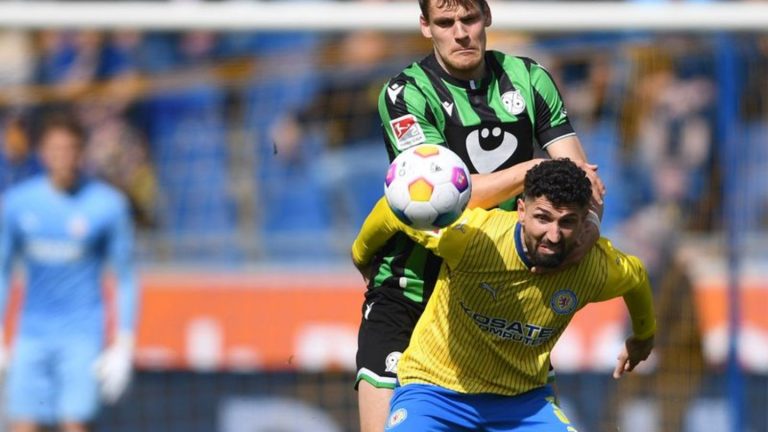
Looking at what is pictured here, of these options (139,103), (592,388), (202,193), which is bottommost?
(592,388)

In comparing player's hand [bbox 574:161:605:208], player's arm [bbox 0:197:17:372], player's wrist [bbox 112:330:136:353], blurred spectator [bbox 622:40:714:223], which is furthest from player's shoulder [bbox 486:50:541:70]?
player's arm [bbox 0:197:17:372]

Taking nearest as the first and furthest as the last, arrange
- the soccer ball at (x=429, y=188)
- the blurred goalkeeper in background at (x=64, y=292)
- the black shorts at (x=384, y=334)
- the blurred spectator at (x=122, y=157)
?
the soccer ball at (x=429, y=188), the black shorts at (x=384, y=334), the blurred goalkeeper in background at (x=64, y=292), the blurred spectator at (x=122, y=157)

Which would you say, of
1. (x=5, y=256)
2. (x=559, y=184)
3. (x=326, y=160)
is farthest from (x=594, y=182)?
(x=326, y=160)

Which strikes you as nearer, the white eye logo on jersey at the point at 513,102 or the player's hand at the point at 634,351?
the white eye logo on jersey at the point at 513,102

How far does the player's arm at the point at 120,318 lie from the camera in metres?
8.60

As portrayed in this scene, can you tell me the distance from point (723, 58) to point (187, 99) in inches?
161

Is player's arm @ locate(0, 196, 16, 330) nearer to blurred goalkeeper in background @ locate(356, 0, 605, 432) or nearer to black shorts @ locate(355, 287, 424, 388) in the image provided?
black shorts @ locate(355, 287, 424, 388)

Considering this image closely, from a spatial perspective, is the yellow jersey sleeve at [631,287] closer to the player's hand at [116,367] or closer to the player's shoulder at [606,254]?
the player's shoulder at [606,254]

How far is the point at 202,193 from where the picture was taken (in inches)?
406

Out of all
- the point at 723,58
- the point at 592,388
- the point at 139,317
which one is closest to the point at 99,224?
the point at 139,317

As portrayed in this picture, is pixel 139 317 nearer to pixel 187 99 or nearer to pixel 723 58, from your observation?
pixel 187 99

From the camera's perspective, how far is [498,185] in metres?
4.65

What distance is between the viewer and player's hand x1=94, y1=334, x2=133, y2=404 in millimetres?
8586

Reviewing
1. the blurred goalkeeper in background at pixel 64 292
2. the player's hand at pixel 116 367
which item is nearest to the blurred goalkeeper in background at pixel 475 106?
the player's hand at pixel 116 367
